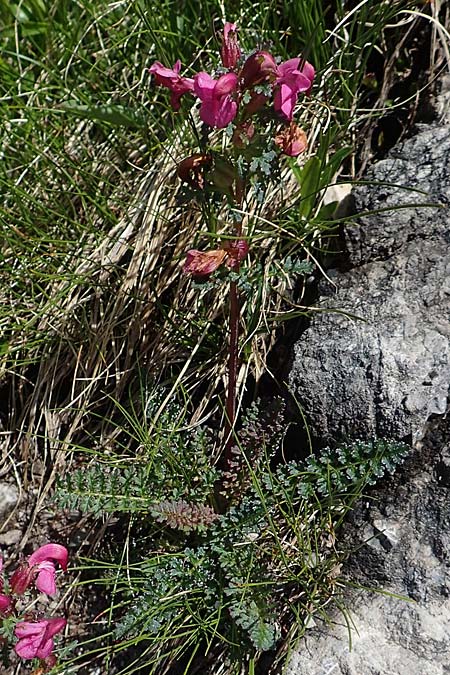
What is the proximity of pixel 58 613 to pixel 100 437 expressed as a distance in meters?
0.47

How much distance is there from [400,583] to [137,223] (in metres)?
1.21

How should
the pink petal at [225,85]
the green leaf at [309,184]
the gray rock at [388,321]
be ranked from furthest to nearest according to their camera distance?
the green leaf at [309,184]
the gray rock at [388,321]
the pink petal at [225,85]

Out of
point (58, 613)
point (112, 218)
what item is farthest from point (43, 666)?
point (112, 218)

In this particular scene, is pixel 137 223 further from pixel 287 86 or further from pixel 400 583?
pixel 400 583

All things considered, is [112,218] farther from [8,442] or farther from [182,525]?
[182,525]

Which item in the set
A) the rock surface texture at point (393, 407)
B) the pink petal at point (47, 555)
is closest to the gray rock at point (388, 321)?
the rock surface texture at point (393, 407)

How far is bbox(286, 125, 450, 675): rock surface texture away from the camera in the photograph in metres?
1.56

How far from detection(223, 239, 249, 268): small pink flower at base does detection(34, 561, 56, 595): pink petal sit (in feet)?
2.50

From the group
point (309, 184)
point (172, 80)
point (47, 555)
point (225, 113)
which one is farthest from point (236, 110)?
point (47, 555)

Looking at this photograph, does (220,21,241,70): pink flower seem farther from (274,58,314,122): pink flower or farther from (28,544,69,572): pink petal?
(28,544,69,572): pink petal

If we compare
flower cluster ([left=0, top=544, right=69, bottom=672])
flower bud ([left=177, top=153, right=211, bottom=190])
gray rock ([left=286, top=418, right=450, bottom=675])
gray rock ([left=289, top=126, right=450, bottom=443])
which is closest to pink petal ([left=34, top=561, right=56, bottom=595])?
flower cluster ([left=0, top=544, right=69, bottom=672])

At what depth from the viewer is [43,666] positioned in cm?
160

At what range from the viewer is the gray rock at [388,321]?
167 cm

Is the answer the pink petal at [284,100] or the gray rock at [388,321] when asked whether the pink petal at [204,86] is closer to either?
the pink petal at [284,100]
